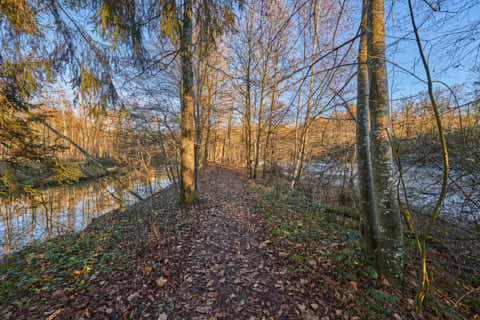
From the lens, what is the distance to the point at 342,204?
6.10m

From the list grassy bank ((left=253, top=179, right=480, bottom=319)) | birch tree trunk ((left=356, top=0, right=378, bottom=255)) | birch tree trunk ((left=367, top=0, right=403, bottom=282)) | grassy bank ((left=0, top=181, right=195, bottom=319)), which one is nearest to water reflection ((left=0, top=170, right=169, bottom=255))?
grassy bank ((left=0, top=181, right=195, bottom=319))

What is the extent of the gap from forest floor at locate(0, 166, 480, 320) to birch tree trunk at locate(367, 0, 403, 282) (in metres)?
0.21

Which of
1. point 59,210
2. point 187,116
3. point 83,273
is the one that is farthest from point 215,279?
point 59,210

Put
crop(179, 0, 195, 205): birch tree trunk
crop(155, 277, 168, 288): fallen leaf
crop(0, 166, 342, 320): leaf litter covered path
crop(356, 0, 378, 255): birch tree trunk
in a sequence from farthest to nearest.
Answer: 1. crop(179, 0, 195, 205): birch tree trunk
2. crop(155, 277, 168, 288): fallen leaf
3. crop(356, 0, 378, 255): birch tree trunk
4. crop(0, 166, 342, 320): leaf litter covered path

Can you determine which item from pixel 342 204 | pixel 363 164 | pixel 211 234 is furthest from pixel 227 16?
pixel 342 204

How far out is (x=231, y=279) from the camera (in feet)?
9.04

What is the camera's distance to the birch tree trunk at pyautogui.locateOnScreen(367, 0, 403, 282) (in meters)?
2.29

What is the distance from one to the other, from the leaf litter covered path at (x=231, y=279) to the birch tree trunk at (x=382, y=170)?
1.47m

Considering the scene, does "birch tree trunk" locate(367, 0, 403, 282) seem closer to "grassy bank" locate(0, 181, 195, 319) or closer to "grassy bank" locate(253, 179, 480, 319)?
"grassy bank" locate(253, 179, 480, 319)

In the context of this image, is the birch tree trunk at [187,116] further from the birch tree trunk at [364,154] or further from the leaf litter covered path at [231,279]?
the birch tree trunk at [364,154]

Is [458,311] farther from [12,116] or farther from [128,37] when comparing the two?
[12,116]

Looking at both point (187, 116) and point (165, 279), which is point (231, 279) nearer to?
point (165, 279)

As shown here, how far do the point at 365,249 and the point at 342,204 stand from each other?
12.6 ft

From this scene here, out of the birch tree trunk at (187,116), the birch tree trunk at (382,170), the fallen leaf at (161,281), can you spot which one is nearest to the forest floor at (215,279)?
the fallen leaf at (161,281)
